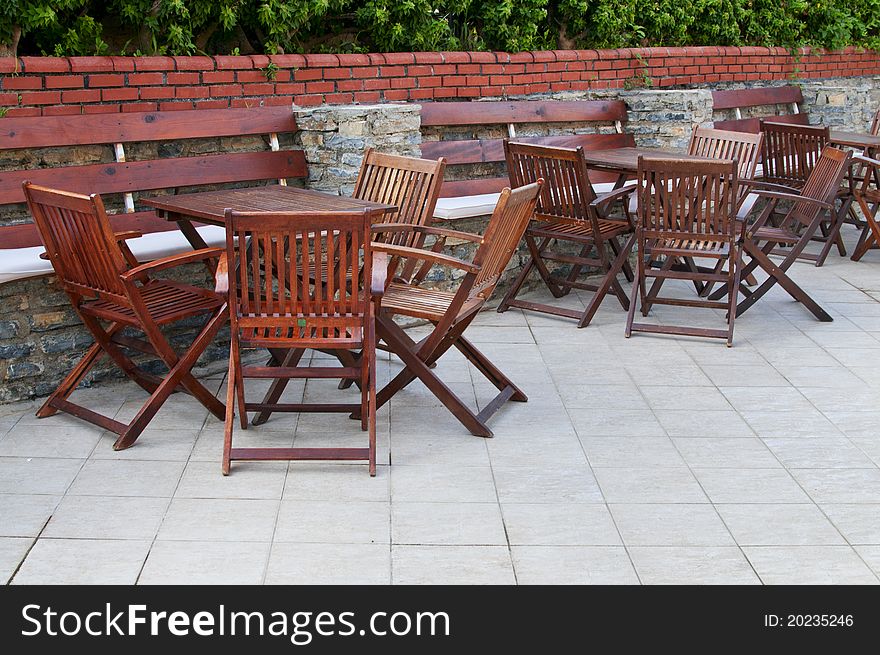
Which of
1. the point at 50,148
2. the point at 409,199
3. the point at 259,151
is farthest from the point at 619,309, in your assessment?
the point at 50,148

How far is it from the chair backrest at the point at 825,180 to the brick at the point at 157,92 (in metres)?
3.75

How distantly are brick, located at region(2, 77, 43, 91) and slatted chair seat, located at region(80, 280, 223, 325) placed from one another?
3.94ft

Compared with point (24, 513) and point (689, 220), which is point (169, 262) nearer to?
point (24, 513)

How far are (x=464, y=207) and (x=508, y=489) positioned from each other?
2.67m

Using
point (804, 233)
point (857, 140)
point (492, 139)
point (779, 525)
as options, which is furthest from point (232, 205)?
point (857, 140)

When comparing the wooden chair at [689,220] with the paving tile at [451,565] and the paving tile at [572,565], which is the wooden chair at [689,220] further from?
the paving tile at [451,565]

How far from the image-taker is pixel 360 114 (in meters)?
5.88

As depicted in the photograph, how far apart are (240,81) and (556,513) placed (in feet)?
11.3

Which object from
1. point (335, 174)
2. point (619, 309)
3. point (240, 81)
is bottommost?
point (619, 309)

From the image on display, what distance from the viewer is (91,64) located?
5398mm

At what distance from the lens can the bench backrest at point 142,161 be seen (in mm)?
5059

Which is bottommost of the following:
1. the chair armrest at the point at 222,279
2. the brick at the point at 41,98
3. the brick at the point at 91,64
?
the chair armrest at the point at 222,279

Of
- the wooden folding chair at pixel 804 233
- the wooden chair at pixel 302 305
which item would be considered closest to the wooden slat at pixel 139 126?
the wooden chair at pixel 302 305

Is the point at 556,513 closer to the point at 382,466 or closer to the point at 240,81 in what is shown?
the point at 382,466
